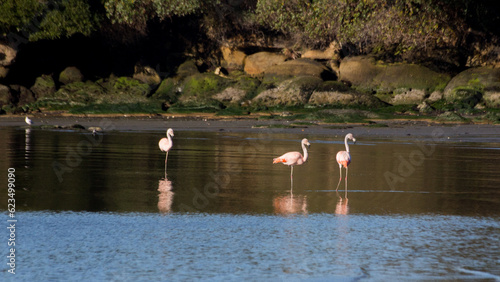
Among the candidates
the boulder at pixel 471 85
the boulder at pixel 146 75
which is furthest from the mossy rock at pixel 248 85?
the boulder at pixel 471 85

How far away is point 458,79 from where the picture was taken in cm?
3409

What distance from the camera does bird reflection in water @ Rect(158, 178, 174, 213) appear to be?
9.18m

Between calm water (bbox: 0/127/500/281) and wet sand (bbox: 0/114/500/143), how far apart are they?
7052 millimetres

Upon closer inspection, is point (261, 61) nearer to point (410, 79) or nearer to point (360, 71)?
point (360, 71)

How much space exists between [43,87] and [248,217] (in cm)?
3104

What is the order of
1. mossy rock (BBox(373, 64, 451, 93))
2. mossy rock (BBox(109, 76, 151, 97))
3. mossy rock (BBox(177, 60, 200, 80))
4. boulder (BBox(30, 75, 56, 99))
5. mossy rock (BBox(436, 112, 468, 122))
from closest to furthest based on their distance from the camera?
1. mossy rock (BBox(436, 112, 468, 122))
2. mossy rock (BBox(373, 64, 451, 93))
3. boulder (BBox(30, 75, 56, 99))
4. mossy rock (BBox(109, 76, 151, 97))
5. mossy rock (BBox(177, 60, 200, 80))

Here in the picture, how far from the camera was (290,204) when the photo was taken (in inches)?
380

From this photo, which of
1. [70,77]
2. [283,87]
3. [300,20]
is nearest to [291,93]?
[283,87]

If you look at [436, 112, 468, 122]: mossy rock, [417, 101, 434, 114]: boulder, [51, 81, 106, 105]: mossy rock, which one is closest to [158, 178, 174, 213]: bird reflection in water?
[436, 112, 468, 122]: mossy rock

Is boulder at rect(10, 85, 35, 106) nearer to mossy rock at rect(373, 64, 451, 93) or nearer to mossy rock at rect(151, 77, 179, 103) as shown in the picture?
mossy rock at rect(151, 77, 179, 103)

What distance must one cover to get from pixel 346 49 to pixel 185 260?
112 ft

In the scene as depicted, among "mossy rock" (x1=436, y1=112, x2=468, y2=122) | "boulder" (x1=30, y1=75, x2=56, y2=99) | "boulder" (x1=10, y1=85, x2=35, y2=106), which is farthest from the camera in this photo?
"boulder" (x1=30, y1=75, x2=56, y2=99)

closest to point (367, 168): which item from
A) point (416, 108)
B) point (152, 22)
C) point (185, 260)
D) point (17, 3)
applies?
point (185, 260)

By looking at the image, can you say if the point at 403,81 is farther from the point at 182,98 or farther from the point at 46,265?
the point at 46,265
